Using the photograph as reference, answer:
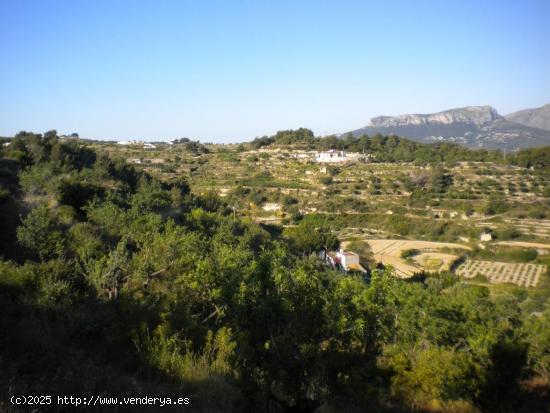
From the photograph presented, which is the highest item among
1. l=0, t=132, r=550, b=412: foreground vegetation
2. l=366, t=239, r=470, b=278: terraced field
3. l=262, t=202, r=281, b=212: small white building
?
l=0, t=132, r=550, b=412: foreground vegetation

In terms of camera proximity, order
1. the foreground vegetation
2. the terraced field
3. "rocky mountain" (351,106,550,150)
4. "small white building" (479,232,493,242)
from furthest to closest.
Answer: "rocky mountain" (351,106,550,150) < "small white building" (479,232,493,242) < the terraced field < the foreground vegetation

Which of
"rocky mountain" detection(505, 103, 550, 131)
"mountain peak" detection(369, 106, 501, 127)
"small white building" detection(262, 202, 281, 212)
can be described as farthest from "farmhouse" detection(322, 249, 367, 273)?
"rocky mountain" detection(505, 103, 550, 131)

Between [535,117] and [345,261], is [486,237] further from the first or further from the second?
[535,117]

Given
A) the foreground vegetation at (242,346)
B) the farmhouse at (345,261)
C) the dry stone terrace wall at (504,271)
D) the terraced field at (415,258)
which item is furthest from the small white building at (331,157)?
the foreground vegetation at (242,346)

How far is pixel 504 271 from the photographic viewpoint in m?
→ 26.7

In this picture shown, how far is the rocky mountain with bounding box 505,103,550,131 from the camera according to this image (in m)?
145

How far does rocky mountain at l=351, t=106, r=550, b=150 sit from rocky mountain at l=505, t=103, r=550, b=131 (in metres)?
10.7

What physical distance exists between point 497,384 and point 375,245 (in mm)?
28135

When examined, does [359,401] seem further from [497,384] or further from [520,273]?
[520,273]

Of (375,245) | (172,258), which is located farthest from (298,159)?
(172,258)

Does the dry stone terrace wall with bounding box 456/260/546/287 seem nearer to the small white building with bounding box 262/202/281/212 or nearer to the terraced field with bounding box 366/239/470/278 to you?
the terraced field with bounding box 366/239/470/278

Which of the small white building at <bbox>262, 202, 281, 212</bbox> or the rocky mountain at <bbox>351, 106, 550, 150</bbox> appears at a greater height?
the rocky mountain at <bbox>351, 106, 550, 150</bbox>

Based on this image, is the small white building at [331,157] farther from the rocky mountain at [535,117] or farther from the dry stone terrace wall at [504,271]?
the rocky mountain at [535,117]

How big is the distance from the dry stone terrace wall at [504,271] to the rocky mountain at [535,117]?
5275 inches
